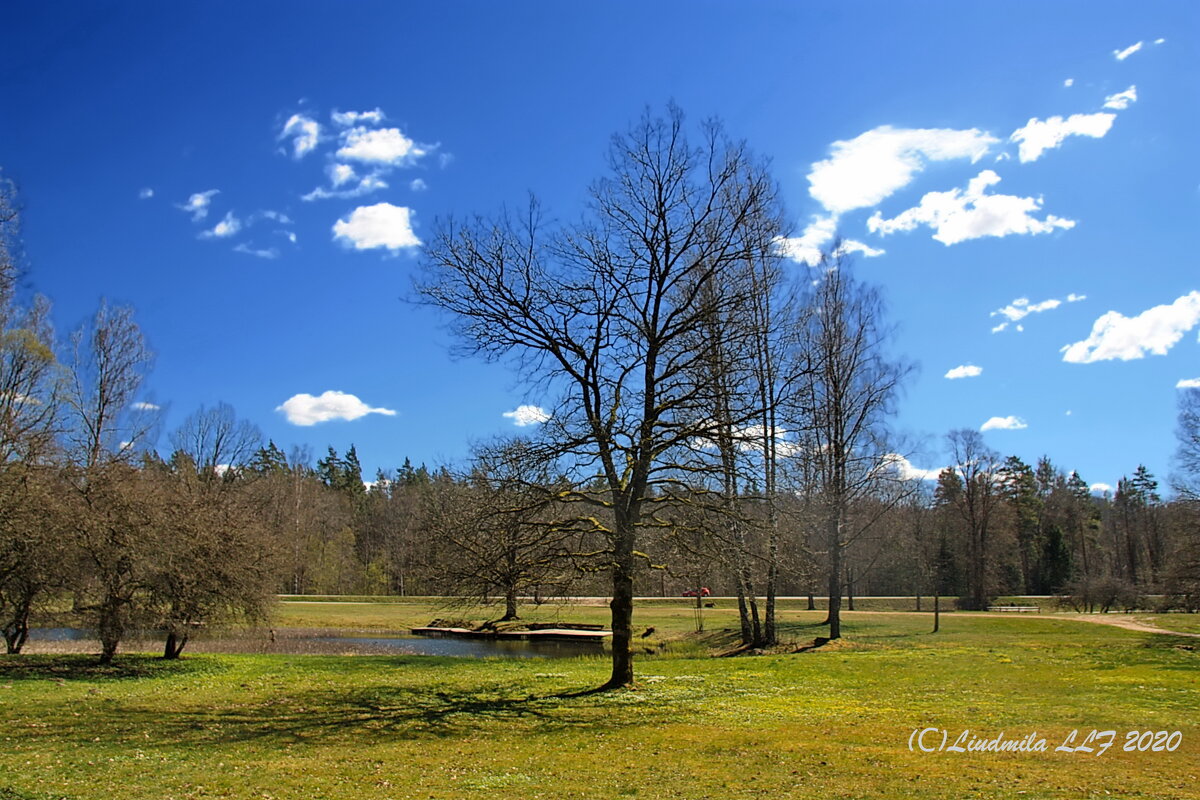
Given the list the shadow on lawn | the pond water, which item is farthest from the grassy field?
the pond water

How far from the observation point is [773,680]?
650 inches

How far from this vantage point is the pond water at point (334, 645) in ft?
82.3

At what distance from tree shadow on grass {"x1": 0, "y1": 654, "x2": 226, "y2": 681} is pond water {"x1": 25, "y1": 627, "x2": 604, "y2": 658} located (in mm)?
1260

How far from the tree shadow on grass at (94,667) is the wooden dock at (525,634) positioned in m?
15.9

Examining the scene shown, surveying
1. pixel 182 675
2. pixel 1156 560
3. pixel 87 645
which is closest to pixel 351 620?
pixel 87 645

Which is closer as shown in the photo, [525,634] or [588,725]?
[588,725]

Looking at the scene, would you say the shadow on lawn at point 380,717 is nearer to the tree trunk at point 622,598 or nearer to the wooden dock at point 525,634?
the tree trunk at point 622,598

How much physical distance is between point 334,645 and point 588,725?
67.0 feet

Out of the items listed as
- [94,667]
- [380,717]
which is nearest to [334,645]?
[94,667]

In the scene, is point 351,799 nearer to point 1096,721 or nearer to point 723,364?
point 723,364

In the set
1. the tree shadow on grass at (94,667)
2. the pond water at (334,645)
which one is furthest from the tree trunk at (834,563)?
the tree shadow on grass at (94,667)

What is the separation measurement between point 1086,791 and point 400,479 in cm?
10981

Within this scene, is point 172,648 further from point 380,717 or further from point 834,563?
point 834,563

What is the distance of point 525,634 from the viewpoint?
118ft
